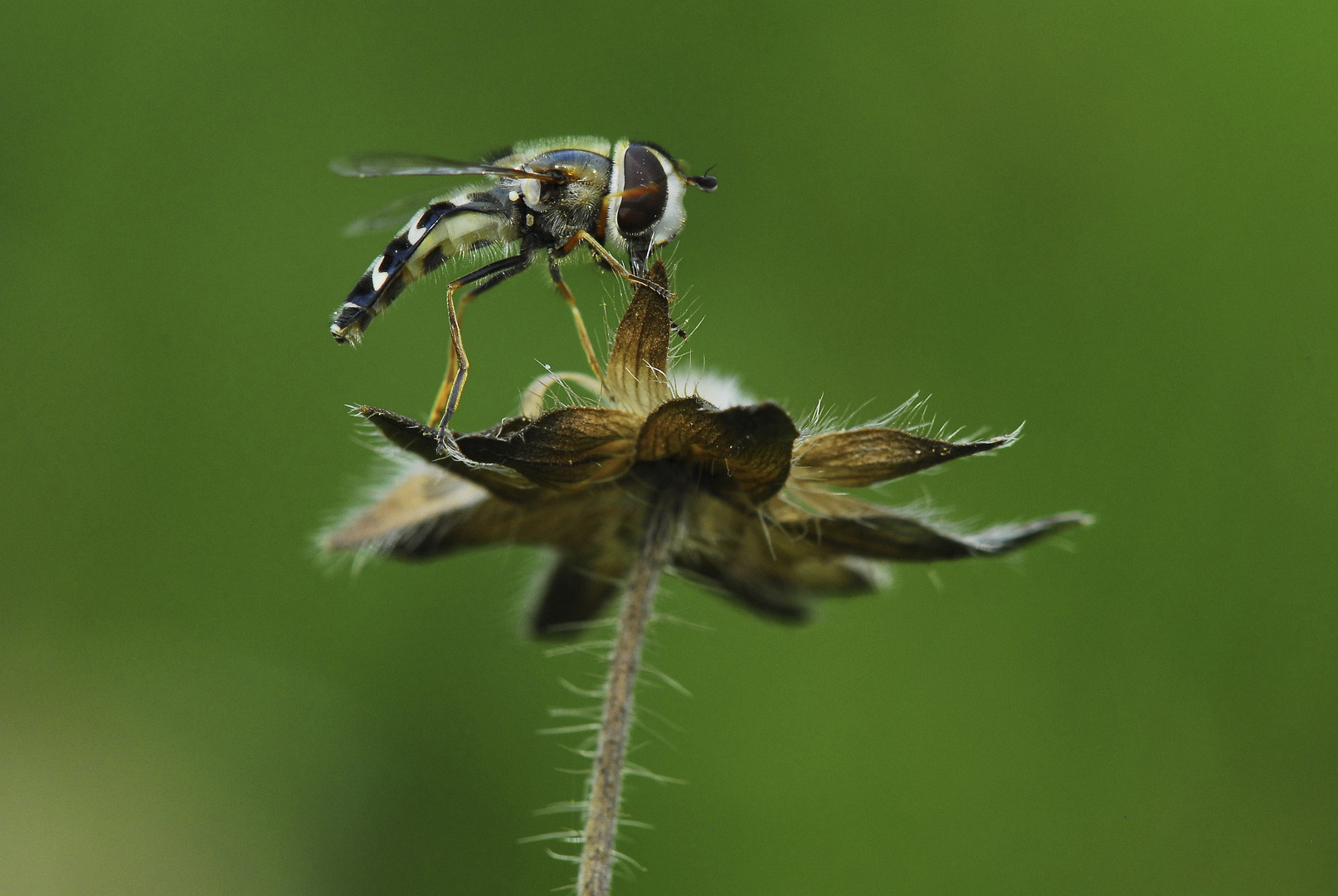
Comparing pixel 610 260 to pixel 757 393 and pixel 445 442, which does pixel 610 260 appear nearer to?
pixel 445 442

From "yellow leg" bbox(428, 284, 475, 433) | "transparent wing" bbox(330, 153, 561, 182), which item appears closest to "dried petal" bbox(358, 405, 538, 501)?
"yellow leg" bbox(428, 284, 475, 433)

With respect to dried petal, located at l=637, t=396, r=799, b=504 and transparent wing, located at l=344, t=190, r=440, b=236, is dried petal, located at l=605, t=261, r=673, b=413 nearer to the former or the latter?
dried petal, located at l=637, t=396, r=799, b=504

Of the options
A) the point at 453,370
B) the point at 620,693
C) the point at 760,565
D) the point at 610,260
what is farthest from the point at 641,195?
the point at 620,693

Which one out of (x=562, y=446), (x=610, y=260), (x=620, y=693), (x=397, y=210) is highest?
(x=397, y=210)

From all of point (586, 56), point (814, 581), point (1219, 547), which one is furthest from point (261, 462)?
point (1219, 547)

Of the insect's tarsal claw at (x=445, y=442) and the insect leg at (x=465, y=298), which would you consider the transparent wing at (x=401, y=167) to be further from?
the insect's tarsal claw at (x=445, y=442)

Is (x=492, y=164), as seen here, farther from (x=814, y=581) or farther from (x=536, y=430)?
(x=814, y=581)

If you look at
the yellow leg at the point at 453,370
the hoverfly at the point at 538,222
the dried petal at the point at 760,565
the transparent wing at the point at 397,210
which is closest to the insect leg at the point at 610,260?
the hoverfly at the point at 538,222
